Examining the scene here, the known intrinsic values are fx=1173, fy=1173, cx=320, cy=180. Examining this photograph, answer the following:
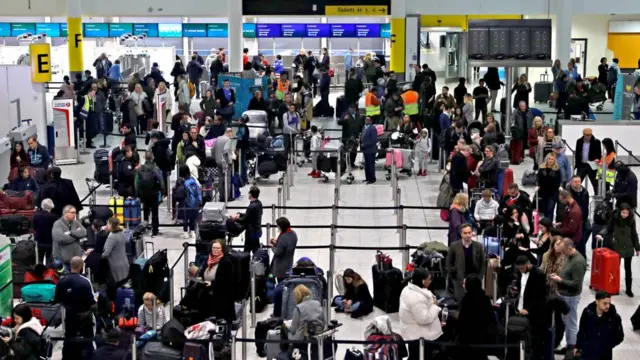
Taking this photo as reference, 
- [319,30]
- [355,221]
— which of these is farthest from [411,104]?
[319,30]

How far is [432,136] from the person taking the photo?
81.6 ft

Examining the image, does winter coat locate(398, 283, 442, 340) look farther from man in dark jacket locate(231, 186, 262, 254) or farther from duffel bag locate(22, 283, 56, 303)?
duffel bag locate(22, 283, 56, 303)

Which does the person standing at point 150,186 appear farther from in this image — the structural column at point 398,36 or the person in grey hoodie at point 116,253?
the structural column at point 398,36

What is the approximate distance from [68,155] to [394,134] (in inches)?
283

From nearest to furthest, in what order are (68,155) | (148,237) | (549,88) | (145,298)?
(145,298)
(148,237)
(68,155)
(549,88)

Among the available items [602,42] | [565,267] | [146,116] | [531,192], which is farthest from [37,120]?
[602,42]

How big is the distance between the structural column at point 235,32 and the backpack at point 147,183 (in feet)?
57.3

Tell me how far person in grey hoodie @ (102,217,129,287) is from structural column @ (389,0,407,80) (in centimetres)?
2145

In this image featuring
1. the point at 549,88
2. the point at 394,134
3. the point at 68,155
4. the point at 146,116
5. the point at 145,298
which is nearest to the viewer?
the point at 145,298

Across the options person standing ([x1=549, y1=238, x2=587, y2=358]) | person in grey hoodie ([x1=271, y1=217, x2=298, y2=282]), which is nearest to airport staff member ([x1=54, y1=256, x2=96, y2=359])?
person in grey hoodie ([x1=271, y1=217, x2=298, y2=282])

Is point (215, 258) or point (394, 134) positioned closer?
point (215, 258)

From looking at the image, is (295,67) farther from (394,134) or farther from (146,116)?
(394,134)

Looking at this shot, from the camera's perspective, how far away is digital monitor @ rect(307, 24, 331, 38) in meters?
40.4

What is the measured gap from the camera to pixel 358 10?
35.4 meters
